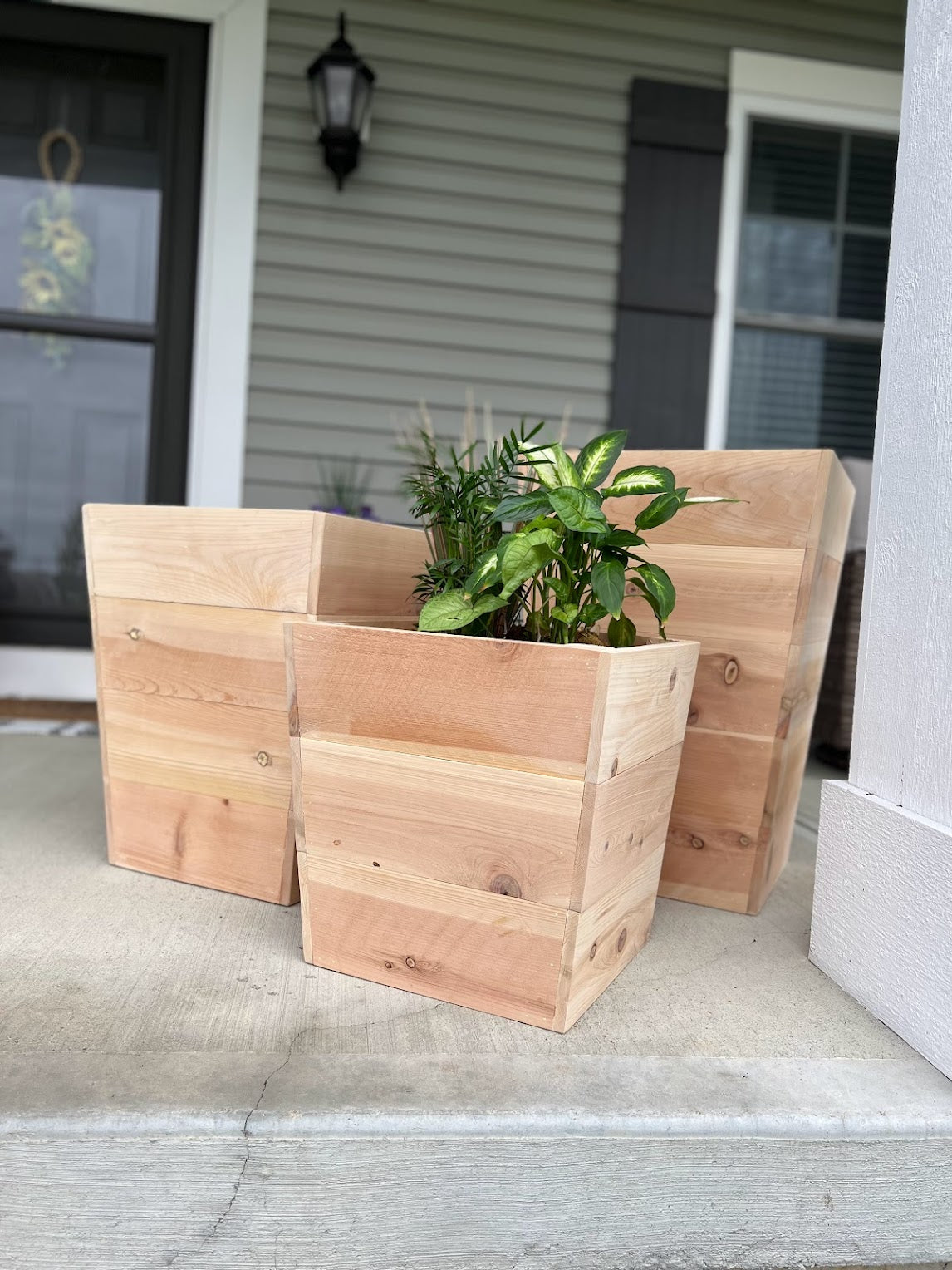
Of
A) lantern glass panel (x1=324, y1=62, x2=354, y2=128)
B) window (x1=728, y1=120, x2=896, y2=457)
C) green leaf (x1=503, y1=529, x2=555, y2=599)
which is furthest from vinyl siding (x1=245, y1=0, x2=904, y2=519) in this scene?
green leaf (x1=503, y1=529, x2=555, y2=599)

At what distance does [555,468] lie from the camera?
1242 mm

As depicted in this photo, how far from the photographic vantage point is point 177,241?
3.53 m

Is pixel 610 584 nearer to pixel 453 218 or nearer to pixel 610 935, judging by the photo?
pixel 610 935

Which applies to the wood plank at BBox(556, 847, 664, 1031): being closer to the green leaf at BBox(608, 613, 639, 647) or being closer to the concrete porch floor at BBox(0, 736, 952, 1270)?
the concrete porch floor at BBox(0, 736, 952, 1270)

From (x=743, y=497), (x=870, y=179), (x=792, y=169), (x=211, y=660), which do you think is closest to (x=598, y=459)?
(x=743, y=497)

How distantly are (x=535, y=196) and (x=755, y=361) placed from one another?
1096 mm

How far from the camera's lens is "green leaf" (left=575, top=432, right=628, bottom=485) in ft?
4.04

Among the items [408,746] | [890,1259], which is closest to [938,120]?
[408,746]

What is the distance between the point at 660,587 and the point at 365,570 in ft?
1.62

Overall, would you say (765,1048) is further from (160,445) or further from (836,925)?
(160,445)

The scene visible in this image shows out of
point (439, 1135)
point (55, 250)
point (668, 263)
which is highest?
point (668, 263)

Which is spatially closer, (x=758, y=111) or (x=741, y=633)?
(x=741, y=633)

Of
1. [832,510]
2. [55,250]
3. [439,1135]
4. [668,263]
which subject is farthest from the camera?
[668,263]

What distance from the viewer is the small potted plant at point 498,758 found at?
1096 millimetres
